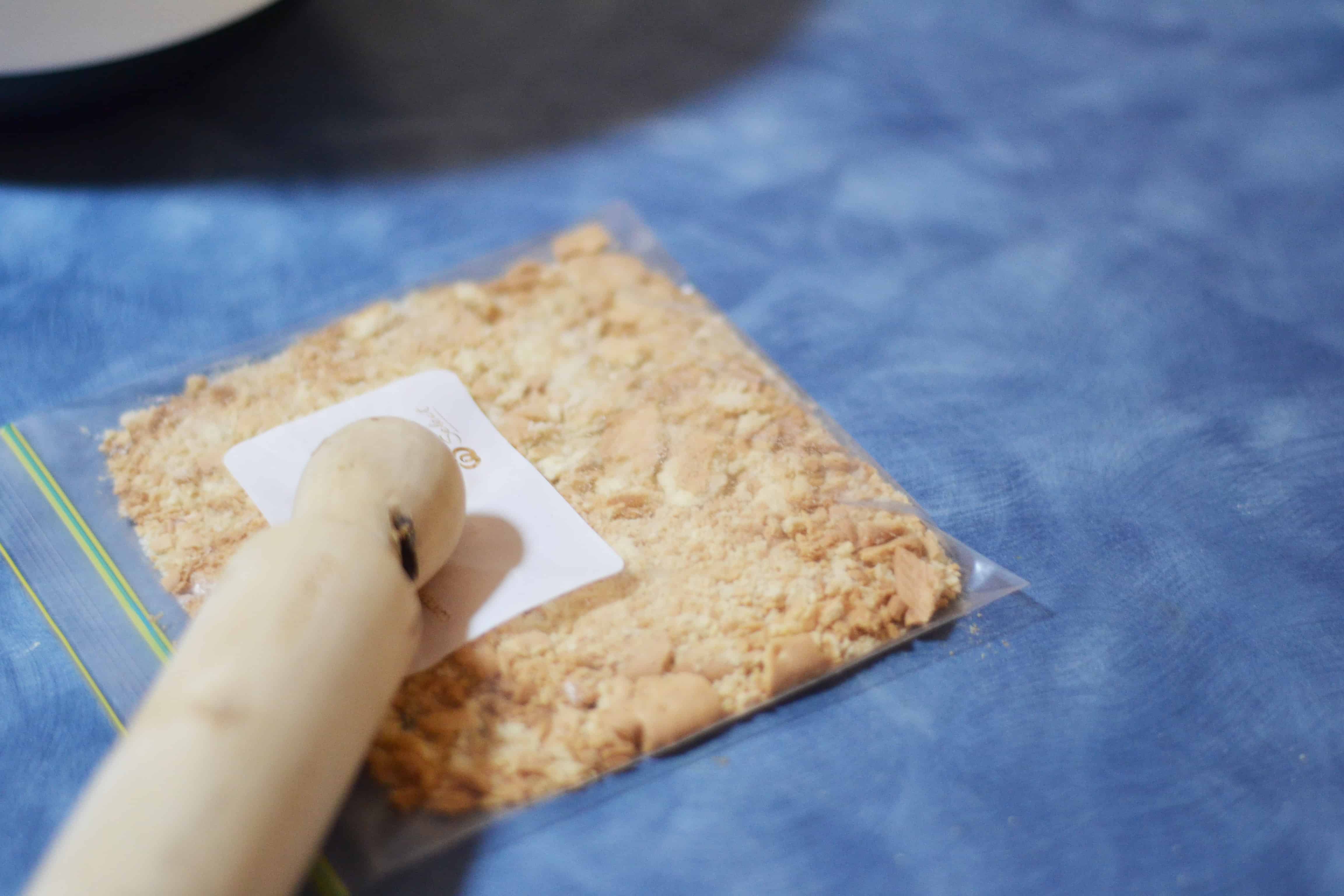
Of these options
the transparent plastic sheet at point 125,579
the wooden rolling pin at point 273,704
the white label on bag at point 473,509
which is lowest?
the transparent plastic sheet at point 125,579

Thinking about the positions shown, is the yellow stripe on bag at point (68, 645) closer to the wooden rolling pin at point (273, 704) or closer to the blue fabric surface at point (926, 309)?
the blue fabric surface at point (926, 309)

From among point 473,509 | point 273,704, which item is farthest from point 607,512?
point 273,704

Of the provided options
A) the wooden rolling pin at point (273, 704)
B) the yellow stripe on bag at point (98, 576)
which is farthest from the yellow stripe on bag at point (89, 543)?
the wooden rolling pin at point (273, 704)

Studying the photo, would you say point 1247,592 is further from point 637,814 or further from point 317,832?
point 317,832

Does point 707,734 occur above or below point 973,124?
below

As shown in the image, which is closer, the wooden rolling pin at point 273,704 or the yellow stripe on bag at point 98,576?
the wooden rolling pin at point 273,704

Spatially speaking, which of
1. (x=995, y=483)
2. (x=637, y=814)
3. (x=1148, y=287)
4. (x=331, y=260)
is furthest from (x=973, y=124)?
(x=637, y=814)

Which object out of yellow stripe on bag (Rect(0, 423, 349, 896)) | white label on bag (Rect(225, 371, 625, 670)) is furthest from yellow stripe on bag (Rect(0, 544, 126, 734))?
white label on bag (Rect(225, 371, 625, 670))
